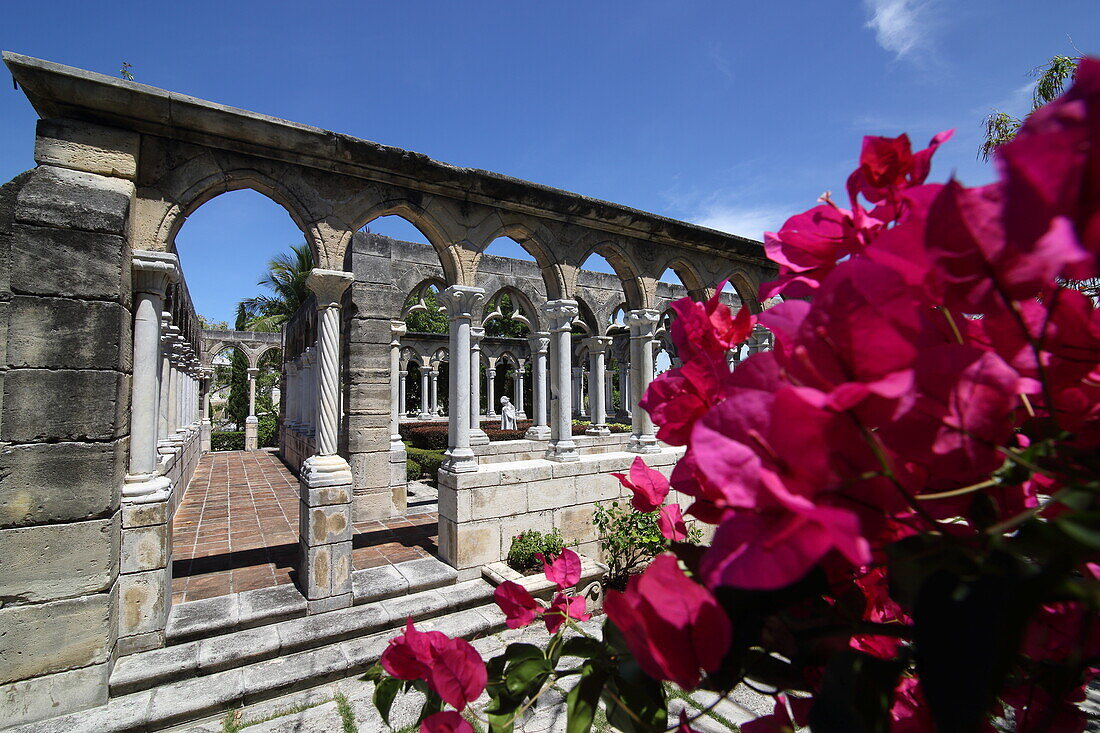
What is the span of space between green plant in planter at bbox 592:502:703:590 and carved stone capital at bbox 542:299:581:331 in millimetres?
2084

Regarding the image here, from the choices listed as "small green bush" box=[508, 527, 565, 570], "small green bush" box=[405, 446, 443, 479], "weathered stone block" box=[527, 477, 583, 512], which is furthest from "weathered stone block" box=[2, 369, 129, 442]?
"small green bush" box=[405, 446, 443, 479]

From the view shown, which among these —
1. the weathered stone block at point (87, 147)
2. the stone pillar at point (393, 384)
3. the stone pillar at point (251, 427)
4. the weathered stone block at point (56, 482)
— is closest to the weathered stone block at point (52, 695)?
the weathered stone block at point (56, 482)

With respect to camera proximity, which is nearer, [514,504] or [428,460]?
[514,504]

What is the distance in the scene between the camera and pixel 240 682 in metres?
3.54

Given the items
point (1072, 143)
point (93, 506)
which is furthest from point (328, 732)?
point (1072, 143)

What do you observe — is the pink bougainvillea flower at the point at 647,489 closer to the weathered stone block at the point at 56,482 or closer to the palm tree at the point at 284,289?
the weathered stone block at the point at 56,482

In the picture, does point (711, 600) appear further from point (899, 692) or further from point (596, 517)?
point (596, 517)

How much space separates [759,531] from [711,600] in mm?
118

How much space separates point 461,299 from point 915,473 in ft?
17.5

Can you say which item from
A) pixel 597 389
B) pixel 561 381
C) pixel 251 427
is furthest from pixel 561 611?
pixel 251 427

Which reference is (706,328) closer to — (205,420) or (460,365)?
(460,365)

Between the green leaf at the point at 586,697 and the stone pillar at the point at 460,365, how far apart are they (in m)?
4.72

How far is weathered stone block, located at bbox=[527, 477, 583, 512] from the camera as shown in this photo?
17.7 feet

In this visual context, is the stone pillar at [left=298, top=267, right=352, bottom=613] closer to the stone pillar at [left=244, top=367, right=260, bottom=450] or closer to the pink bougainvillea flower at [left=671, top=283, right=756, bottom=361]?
the pink bougainvillea flower at [left=671, top=283, right=756, bottom=361]
